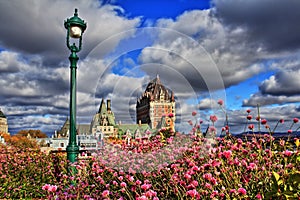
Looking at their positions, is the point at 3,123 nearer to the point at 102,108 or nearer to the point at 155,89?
the point at 102,108

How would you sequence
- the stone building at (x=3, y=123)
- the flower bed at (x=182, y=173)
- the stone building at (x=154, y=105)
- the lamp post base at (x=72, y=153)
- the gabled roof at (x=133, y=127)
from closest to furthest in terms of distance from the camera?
the flower bed at (x=182, y=173)
the stone building at (x=154, y=105)
the gabled roof at (x=133, y=127)
the lamp post base at (x=72, y=153)
the stone building at (x=3, y=123)

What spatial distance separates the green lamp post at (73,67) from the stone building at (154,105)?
4.91ft

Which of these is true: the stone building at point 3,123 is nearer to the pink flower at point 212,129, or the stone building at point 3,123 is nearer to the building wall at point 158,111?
the building wall at point 158,111

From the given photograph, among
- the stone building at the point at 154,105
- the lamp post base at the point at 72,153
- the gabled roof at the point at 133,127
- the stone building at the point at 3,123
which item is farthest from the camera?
the stone building at the point at 3,123

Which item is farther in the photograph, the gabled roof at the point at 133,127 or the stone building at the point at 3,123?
the stone building at the point at 3,123

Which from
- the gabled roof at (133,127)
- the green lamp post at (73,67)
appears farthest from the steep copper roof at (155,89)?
the green lamp post at (73,67)

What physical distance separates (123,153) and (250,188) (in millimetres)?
2268

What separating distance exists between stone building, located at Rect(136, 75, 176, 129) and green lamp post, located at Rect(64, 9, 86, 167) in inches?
59.0

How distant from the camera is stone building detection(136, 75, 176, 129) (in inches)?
164

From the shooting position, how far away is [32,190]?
235 inches

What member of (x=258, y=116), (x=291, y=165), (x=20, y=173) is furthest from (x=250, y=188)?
(x=20, y=173)

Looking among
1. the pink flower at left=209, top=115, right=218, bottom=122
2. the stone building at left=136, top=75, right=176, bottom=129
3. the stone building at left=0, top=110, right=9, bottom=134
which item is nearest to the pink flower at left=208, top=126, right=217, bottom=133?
the pink flower at left=209, top=115, right=218, bottom=122

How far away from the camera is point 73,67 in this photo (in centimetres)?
561

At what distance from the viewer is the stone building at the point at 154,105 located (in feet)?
13.6
